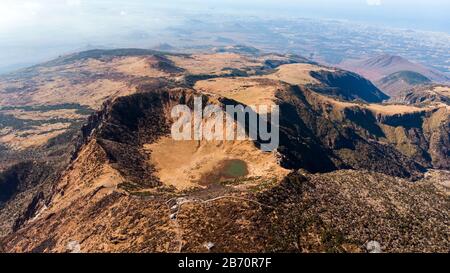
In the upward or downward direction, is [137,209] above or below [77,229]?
Result: above

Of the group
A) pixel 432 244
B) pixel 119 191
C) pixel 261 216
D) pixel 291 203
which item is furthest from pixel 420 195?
pixel 119 191

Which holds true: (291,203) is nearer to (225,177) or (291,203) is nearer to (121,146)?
(225,177)

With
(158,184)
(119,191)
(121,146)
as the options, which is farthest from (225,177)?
(121,146)

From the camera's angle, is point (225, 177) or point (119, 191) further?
point (225, 177)
